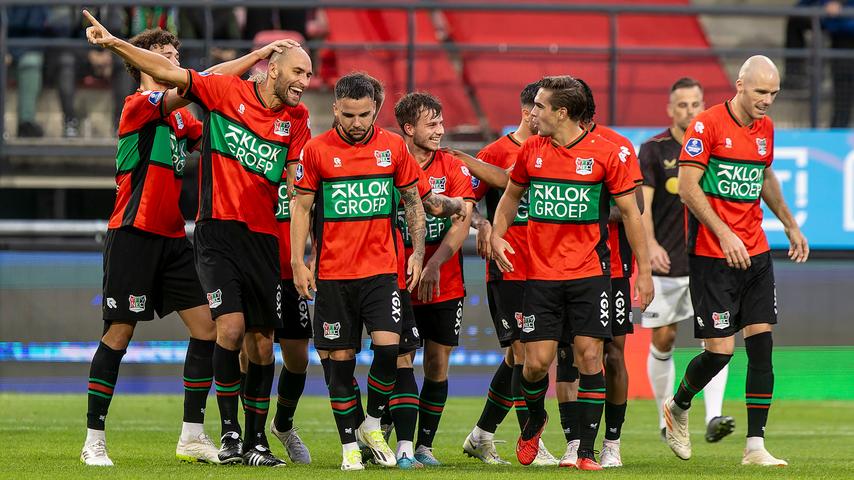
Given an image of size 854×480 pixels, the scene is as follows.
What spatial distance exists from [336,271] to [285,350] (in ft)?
3.81

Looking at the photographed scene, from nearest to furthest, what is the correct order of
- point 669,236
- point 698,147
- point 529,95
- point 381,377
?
point 381,377 → point 698,147 → point 529,95 → point 669,236

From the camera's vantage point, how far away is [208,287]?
8.12 meters

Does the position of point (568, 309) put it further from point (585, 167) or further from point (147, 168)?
point (147, 168)

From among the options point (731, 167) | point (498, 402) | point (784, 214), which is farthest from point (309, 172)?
point (784, 214)

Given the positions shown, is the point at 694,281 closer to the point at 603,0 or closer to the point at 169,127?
the point at 169,127

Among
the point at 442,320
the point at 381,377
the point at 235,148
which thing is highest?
the point at 235,148

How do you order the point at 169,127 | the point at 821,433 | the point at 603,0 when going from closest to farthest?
1. the point at 169,127
2. the point at 821,433
3. the point at 603,0

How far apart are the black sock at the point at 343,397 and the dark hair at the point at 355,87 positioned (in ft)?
4.95

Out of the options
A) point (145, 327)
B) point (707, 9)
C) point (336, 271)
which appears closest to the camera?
point (336, 271)

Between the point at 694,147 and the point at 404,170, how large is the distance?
2010mm

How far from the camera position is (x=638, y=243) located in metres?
8.15

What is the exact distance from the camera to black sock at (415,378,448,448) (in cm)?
873

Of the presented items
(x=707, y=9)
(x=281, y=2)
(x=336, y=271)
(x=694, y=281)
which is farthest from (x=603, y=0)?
(x=336, y=271)

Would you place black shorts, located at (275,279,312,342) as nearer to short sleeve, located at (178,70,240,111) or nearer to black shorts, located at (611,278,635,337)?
short sleeve, located at (178,70,240,111)
